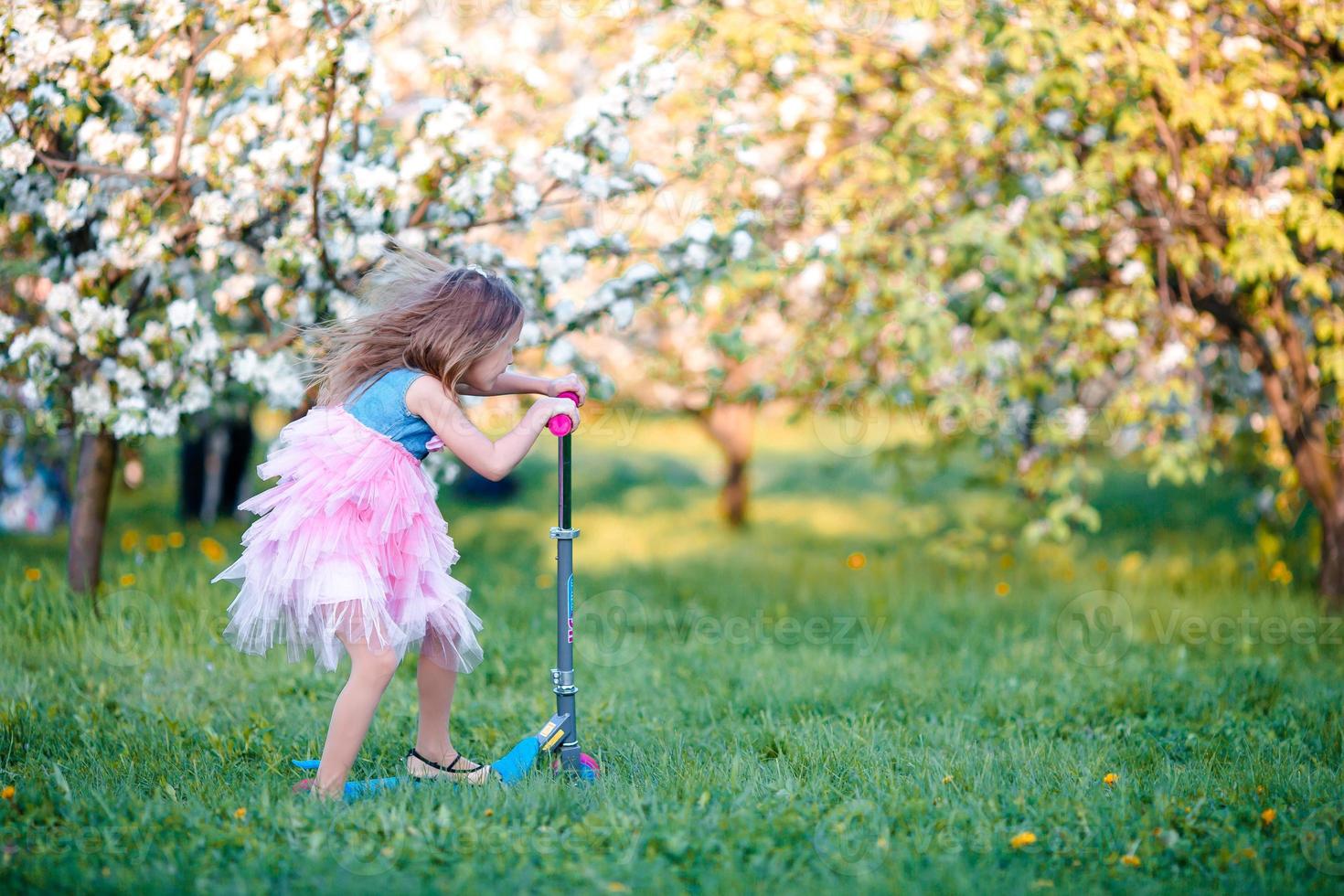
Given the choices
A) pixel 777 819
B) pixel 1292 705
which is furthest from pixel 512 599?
pixel 1292 705

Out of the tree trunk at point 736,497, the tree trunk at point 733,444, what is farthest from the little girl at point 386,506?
the tree trunk at point 736,497

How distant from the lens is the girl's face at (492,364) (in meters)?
3.43

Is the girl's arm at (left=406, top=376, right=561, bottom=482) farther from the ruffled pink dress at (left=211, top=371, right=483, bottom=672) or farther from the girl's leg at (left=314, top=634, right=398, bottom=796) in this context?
the girl's leg at (left=314, top=634, right=398, bottom=796)

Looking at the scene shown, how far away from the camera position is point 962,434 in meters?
6.48

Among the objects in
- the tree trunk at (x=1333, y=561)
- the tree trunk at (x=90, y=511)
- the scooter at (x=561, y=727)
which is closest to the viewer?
the scooter at (x=561, y=727)

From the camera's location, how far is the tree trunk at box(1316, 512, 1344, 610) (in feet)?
20.1

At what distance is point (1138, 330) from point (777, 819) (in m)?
4.05

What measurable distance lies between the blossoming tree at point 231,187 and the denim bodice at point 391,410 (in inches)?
42.7

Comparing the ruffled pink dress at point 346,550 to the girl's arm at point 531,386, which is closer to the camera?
the ruffled pink dress at point 346,550

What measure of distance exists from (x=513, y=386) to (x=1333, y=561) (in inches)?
196

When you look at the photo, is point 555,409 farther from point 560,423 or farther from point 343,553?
point 343,553

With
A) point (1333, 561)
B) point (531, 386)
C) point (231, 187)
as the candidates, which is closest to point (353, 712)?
point (531, 386)

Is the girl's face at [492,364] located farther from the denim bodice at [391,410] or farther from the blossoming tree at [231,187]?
the blossoming tree at [231,187]

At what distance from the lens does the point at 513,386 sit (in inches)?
143
